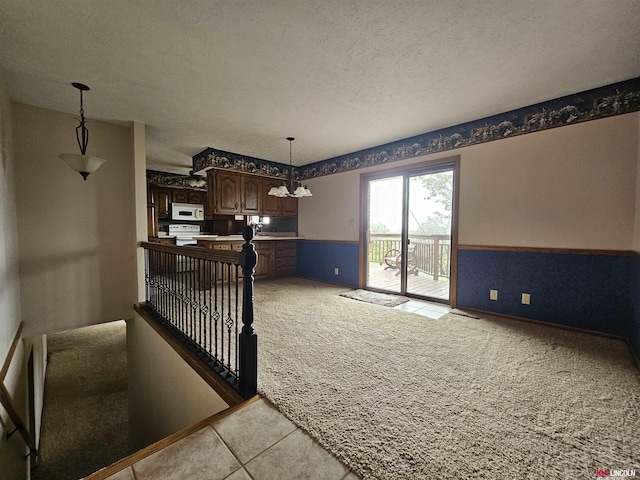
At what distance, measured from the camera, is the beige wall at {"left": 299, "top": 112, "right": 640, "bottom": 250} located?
244 cm

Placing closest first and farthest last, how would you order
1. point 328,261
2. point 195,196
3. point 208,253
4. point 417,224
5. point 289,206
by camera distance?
1. point 208,253
2. point 417,224
3. point 328,261
4. point 289,206
5. point 195,196

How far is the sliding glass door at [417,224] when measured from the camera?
3.74m

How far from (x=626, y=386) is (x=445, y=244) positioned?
2.29 m

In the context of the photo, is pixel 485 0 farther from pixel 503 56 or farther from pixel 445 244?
pixel 445 244

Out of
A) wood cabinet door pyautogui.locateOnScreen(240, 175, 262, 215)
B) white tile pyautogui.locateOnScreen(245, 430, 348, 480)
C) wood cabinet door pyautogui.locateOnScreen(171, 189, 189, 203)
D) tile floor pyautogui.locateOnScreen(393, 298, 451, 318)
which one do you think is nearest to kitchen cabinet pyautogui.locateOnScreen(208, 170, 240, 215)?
wood cabinet door pyautogui.locateOnScreen(240, 175, 262, 215)

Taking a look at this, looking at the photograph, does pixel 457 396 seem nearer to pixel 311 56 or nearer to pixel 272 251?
pixel 311 56

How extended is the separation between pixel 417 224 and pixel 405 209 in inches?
11.4

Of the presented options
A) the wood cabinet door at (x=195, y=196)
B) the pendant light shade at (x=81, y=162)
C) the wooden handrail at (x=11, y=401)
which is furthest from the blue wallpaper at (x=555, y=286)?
the wood cabinet door at (x=195, y=196)

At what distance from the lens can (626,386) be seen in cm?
173

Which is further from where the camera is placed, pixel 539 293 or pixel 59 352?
pixel 59 352

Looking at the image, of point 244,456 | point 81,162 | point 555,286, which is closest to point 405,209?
point 555,286

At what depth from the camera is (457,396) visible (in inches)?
64.2

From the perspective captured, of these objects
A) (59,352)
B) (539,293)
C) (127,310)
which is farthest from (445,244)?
(59,352)

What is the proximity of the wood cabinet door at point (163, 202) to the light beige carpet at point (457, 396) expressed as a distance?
5.48m
